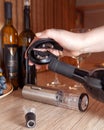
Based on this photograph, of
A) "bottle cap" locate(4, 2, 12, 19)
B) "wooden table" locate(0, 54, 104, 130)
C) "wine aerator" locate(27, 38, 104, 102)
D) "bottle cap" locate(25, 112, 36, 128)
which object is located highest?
"bottle cap" locate(4, 2, 12, 19)

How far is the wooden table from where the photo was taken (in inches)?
17.1

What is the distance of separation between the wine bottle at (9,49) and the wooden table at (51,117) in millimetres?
146

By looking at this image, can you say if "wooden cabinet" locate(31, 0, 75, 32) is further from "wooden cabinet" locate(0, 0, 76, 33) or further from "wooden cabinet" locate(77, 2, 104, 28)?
"wooden cabinet" locate(77, 2, 104, 28)

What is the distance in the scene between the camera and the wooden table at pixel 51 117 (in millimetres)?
434

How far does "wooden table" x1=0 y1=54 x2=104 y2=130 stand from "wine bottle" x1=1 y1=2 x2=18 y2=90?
0.15 metres

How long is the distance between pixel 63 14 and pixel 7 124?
105 centimetres

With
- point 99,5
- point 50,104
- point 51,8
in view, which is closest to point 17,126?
point 50,104

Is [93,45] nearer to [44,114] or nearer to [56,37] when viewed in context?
[56,37]

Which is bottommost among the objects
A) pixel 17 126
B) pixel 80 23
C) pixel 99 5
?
pixel 17 126

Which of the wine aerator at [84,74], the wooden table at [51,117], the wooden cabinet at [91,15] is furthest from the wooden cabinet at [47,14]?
the wine aerator at [84,74]

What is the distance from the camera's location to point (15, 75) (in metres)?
0.74

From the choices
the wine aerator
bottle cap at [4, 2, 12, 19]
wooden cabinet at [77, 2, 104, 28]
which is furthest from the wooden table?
wooden cabinet at [77, 2, 104, 28]

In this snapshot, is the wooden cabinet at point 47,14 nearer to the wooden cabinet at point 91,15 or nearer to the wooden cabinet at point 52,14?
the wooden cabinet at point 52,14

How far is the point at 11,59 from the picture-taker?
72 cm
